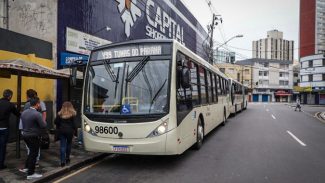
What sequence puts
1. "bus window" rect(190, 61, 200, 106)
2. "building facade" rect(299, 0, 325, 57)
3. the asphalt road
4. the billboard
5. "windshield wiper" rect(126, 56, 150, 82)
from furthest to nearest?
"building facade" rect(299, 0, 325, 57), the billboard, "bus window" rect(190, 61, 200, 106), "windshield wiper" rect(126, 56, 150, 82), the asphalt road

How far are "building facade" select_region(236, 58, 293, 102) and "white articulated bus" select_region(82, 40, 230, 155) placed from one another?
8643 cm

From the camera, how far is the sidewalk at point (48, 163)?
6.29 metres

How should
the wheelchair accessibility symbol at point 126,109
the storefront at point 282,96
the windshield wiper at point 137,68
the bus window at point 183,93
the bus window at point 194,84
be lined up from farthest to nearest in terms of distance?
the storefront at point 282,96 < the bus window at point 194,84 < the bus window at point 183,93 < the windshield wiper at point 137,68 < the wheelchair accessibility symbol at point 126,109

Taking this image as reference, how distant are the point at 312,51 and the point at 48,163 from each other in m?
86.6

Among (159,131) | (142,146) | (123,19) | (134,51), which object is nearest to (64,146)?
(142,146)

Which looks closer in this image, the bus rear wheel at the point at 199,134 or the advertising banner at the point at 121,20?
the bus rear wheel at the point at 199,134

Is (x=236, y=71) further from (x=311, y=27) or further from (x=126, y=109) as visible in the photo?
(x=126, y=109)

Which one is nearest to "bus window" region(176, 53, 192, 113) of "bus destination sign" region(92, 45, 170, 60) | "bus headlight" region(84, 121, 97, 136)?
"bus destination sign" region(92, 45, 170, 60)

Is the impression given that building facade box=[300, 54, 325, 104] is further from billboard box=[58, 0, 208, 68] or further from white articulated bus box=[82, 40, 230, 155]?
white articulated bus box=[82, 40, 230, 155]

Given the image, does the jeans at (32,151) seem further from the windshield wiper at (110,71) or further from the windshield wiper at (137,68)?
the windshield wiper at (137,68)

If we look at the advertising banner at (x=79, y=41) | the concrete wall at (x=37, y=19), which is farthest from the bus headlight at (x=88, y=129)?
the advertising banner at (x=79, y=41)

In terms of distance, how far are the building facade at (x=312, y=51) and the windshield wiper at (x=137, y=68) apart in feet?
238

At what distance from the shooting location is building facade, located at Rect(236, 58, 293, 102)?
90.8m

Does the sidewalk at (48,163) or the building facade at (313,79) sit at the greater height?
the building facade at (313,79)
